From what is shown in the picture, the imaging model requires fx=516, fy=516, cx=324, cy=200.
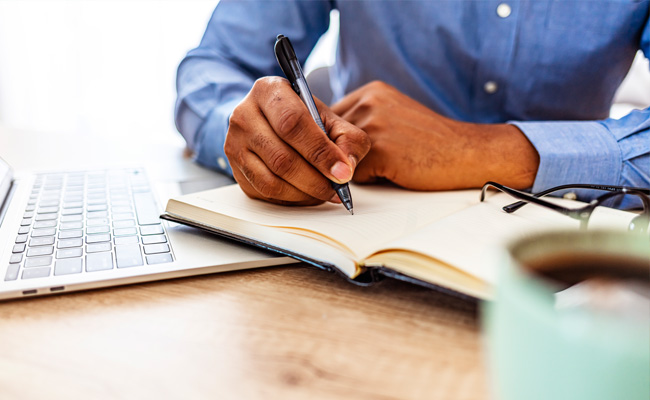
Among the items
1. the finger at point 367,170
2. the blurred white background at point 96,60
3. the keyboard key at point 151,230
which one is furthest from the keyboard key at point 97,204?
the blurred white background at point 96,60

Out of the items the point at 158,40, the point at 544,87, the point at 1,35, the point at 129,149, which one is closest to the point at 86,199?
the point at 129,149

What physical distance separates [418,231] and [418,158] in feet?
0.73

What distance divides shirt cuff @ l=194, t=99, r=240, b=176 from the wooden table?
41 centimetres

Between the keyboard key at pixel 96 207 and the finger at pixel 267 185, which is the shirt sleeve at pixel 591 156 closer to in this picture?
the finger at pixel 267 185

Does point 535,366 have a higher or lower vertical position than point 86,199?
lower

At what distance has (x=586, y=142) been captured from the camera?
2.21ft

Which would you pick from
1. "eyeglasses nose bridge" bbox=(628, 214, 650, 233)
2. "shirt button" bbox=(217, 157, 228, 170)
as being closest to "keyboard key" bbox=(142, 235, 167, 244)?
"shirt button" bbox=(217, 157, 228, 170)

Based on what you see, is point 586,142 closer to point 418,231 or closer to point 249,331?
point 418,231

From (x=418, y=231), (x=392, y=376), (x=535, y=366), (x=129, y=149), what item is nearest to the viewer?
(x=535, y=366)

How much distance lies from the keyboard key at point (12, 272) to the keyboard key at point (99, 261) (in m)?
0.05

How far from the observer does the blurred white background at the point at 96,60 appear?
221cm

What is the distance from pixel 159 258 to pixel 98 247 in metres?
0.07

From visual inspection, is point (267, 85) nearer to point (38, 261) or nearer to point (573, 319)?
point (38, 261)

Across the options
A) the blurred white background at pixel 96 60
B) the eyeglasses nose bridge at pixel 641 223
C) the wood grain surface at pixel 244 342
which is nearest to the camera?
the wood grain surface at pixel 244 342
